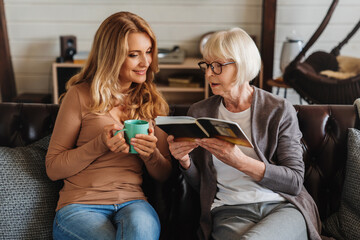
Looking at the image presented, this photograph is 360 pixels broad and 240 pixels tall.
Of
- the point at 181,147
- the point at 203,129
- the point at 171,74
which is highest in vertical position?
the point at 203,129

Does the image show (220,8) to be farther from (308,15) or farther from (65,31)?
(65,31)

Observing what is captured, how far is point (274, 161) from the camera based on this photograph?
1470 mm

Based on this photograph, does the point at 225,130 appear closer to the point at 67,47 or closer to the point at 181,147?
the point at 181,147

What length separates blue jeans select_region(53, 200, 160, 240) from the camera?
1.27 meters

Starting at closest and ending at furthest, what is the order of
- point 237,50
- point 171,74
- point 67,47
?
1. point 237,50
2. point 67,47
3. point 171,74

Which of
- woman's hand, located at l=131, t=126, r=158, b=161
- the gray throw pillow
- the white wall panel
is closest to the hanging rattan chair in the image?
the white wall panel

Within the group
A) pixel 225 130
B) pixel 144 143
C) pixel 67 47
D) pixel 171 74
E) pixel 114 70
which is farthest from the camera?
pixel 171 74

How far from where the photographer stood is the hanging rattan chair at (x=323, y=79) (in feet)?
8.09

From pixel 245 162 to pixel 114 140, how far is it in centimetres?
47

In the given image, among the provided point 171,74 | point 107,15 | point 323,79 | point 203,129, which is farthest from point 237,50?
point 107,15

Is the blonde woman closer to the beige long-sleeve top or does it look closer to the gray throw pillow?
the beige long-sleeve top

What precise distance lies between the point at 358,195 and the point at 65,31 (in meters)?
3.08

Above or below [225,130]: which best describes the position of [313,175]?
below

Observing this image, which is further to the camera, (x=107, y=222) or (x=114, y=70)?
(x=114, y=70)
